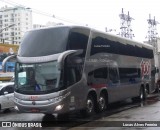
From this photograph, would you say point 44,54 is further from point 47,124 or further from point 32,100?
point 47,124

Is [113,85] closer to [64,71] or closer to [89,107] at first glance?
[89,107]

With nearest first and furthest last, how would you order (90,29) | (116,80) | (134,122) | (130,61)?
(134,122) < (90,29) < (116,80) < (130,61)

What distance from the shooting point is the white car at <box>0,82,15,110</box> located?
59.8ft

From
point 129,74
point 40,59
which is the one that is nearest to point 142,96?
point 129,74

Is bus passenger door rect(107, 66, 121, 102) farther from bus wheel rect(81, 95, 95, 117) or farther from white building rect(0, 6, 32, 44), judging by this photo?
white building rect(0, 6, 32, 44)

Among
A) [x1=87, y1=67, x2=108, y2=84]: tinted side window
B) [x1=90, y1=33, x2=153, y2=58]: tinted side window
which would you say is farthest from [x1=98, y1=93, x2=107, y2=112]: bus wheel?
[x1=90, y1=33, x2=153, y2=58]: tinted side window

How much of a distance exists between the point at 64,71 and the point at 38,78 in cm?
97

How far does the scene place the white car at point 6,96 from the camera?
18223mm

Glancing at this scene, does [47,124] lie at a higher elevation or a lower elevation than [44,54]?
lower

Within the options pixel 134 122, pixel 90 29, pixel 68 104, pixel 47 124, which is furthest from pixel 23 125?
pixel 90 29

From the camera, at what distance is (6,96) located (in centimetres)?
1858

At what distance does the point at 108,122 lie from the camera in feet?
43.2

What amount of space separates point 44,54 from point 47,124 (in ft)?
8.40

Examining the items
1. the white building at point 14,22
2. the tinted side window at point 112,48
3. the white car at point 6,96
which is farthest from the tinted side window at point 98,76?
the white building at point 14,22
